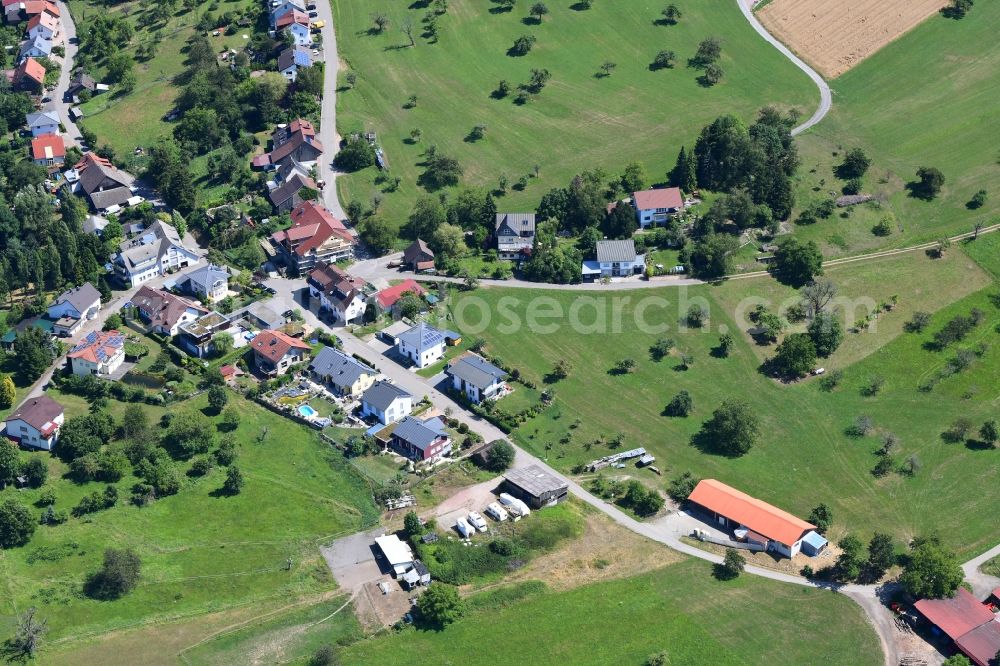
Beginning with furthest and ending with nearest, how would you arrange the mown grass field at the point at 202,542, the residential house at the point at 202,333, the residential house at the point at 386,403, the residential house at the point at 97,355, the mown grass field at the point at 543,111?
1. the mown grass field at the point at 543,111
2. the residential house at the point at 202,333
3. the residential house at the point at 97,355
4. the residential house at the point at 386,403
5. the mown grass field at the point at 202,542

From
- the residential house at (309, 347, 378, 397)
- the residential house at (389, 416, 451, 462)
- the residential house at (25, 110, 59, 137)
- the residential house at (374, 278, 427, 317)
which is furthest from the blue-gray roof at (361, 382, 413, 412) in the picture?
the residential house at (25, 110, 59, 137)

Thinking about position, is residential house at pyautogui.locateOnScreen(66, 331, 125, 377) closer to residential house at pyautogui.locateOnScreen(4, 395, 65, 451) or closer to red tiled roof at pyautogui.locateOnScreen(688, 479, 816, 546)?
residential house at pyautogui.locateOnScreen(4, 395, 65, 451)

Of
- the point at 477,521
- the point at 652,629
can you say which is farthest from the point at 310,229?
the point at 652,629

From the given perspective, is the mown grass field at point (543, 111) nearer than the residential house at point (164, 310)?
No

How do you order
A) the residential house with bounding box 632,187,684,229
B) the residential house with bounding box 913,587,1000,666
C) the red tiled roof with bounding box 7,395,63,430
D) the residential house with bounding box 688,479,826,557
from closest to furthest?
the residential house with bounding box 913,587,1000,666 < the residential house with bounding box 688,479,826,557 < the red tiled roof with bounding box 7,395,63,430 < the residential house with bounding box 632,187,684,229

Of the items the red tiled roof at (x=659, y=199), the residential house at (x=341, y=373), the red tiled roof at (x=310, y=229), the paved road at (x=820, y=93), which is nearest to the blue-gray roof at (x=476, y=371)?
the residential house at (x=341, y=373)

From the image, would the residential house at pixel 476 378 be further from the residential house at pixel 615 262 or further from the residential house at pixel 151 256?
the residential house at pixel 151 256

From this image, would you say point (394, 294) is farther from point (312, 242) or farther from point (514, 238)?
point (514, 238)
